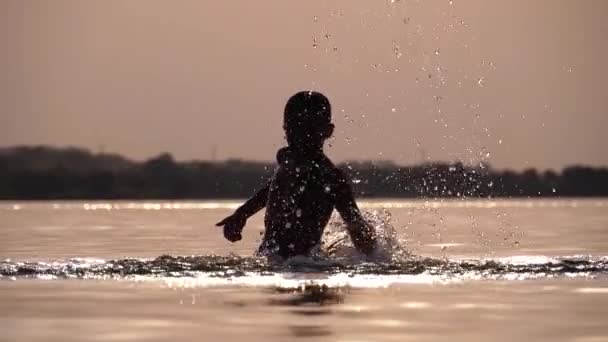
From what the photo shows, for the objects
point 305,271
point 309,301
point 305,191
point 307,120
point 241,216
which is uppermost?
point 307,120

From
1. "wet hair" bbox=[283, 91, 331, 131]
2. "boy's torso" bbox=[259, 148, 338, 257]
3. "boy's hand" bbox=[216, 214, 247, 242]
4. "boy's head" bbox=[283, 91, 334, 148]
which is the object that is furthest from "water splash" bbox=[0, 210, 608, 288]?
"wet hair" bbox=[283, 91, 331, 131]

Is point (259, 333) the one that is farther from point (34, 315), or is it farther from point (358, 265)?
point (358, 265)

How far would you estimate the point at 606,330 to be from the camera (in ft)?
33.2

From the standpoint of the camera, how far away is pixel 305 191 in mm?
15750

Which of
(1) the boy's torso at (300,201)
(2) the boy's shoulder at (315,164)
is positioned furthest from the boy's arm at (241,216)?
(2) the boy's shoulder at (315,164)

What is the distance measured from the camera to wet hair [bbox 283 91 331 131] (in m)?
15.5

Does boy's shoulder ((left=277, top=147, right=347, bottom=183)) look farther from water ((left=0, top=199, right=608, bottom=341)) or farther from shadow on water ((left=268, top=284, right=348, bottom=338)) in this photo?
shadow on water ((left=268, top=284, right=348, bottom=338))

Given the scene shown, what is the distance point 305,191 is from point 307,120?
2.53 ft

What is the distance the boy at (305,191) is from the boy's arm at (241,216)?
1cm

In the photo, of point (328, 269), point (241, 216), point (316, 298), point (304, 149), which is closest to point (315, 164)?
point (304, 149)

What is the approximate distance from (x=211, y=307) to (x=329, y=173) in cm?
428

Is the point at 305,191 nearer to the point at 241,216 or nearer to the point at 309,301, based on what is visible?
the point at 241,216

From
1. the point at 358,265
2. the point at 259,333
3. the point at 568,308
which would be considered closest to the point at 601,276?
the point at 358,265

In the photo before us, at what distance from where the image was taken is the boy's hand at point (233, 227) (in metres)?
15.6
